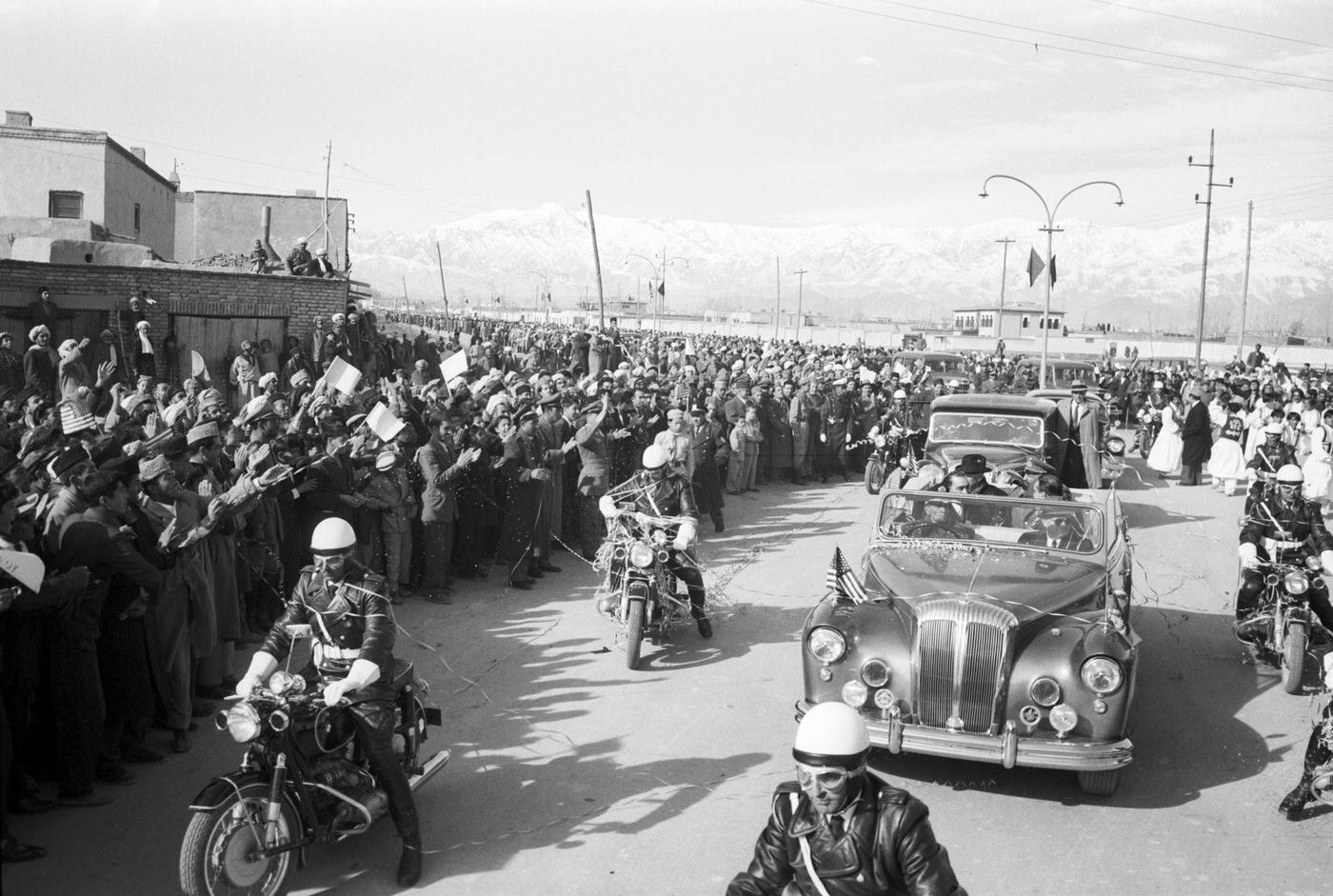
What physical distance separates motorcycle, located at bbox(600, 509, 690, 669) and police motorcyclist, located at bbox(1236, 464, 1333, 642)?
15.8ft

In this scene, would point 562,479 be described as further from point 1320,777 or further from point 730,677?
point 1320,777

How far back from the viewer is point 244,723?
17.2 ft

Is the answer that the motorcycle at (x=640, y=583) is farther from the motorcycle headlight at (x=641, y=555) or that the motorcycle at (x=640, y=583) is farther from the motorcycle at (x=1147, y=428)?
the motorcycle at (x=1147, y=428)

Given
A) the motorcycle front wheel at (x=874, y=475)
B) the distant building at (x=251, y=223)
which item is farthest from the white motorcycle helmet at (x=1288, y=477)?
the distant building at (x=251, y=223)

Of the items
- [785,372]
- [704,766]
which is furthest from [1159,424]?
[704,766]

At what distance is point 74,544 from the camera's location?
654 centimetres

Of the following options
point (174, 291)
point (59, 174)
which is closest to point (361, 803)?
point (174, 291)

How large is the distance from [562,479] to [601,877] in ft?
28.3

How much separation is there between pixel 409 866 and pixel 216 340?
16187mm

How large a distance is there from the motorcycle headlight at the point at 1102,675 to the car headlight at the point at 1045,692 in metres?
0.18

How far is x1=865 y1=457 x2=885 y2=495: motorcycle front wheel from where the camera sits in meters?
20.7

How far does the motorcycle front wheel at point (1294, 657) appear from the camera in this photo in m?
9.22

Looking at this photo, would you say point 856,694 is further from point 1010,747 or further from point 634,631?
point 634,631

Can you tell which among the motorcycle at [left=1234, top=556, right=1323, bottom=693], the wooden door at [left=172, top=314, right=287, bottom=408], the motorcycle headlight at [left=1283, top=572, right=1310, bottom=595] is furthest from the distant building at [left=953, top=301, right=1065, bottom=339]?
the motorcycle headlight at [left=1283, top=572, right=1310, bottom=595]
